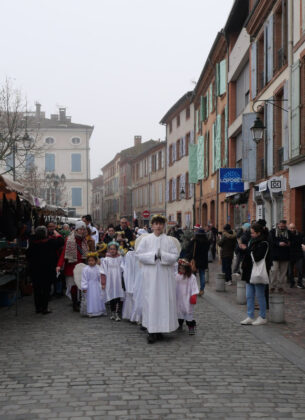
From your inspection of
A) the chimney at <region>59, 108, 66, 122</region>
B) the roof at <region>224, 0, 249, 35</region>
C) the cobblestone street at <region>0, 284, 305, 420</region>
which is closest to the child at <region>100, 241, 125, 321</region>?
the cobblestone street at <region>0, 284, 305, 420</region>

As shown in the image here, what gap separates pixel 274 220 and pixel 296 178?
313cm

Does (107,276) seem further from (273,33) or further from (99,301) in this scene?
(273,33)

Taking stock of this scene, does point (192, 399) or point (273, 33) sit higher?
point (273, 33)

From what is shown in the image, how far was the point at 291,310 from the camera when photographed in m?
11.0

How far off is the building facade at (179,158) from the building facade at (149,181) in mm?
3634

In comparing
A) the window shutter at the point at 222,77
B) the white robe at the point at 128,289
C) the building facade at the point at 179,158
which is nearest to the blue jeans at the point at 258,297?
the white robe at the point at 128,289

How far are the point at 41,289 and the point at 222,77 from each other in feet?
66.2

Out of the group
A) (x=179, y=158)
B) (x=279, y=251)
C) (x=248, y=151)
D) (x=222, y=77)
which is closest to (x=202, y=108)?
(x=222, y=77)

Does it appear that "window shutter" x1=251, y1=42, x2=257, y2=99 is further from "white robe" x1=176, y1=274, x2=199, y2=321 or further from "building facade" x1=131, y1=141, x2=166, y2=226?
"building facade" x1=131, y1=141, x2=166, y2=226

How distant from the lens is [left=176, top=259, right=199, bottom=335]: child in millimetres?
8602

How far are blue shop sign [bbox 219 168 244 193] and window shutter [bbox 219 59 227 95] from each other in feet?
29.3

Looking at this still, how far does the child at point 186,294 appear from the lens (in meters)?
8.60

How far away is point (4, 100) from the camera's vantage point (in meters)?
28.1

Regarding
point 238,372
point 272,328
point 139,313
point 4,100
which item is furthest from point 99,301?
point 4,100
